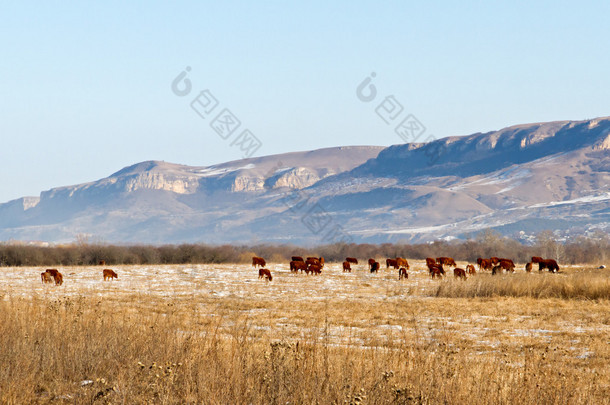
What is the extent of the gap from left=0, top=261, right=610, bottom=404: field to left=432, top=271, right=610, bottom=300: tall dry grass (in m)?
1.25

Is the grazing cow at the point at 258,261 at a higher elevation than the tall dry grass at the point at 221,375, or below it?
higher

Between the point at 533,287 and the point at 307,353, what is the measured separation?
19.0 meters

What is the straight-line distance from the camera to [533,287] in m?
26.7

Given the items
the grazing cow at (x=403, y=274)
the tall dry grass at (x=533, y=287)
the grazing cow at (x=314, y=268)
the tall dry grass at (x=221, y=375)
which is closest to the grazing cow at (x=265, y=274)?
the grazing cow at (x=314, y=268)

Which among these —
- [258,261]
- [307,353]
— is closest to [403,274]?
[258,261]

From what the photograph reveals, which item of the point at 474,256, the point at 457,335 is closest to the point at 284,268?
the point at 457,335

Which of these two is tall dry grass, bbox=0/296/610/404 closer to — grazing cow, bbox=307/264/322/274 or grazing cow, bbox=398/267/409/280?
grazing cow, bbox=398/267/409/280

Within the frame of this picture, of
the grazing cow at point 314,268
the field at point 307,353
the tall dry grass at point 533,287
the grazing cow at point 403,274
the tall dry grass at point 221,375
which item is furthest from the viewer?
the grazing cow at point 314,268

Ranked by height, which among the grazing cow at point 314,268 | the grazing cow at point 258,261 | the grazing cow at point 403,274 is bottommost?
the grazing cow at point 403,274

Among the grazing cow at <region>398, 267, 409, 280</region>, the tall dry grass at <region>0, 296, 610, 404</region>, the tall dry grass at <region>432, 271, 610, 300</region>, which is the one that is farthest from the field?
the grazing cow at <region>398, 267, 409, 280</region>

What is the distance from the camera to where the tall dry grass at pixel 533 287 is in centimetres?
2572

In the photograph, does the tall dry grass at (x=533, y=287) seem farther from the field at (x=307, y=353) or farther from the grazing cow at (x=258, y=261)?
the grazing cow at (x=258, y=261)

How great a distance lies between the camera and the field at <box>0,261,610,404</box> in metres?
8.31

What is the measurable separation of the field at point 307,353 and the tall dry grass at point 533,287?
4.12ft
